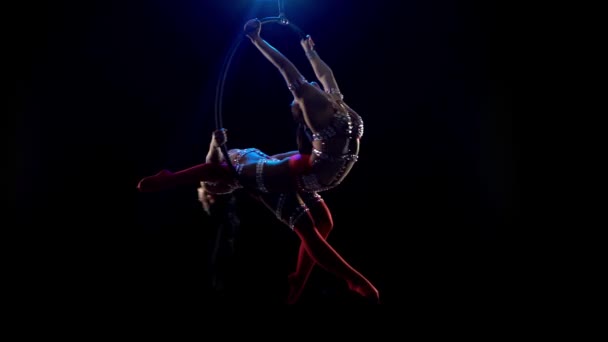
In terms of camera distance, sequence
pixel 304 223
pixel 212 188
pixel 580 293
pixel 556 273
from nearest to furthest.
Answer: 1. pixel 304 223
2. pixel 212 188
3. pixel 580 293
4. pixel 556 273

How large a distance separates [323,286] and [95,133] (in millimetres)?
2195

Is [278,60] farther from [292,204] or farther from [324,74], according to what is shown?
[292,204]

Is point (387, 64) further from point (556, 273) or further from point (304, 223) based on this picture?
point (556, 273)

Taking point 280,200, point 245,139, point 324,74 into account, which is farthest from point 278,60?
point 245,139

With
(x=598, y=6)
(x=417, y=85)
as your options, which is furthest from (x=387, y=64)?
(x=598, y=6)

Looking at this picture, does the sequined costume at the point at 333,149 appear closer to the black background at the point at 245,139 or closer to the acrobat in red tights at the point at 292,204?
the acrobat in red tights at the point at 292,204

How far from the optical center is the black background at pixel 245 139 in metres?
3.48

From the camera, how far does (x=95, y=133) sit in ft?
11.7

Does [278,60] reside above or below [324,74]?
above

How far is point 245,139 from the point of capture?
12.7 feet

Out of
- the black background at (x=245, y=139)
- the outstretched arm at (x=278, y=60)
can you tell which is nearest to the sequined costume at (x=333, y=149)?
the outstretched arm at (x=278, y=60)

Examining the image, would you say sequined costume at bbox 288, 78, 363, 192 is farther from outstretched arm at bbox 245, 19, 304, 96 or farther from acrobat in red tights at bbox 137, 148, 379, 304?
acrobat in red tights at bbox 137, 148, 379, 304

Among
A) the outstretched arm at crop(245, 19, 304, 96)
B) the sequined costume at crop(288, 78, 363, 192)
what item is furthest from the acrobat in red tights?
the outstretched arm at crop(245, 19, 304, 96)

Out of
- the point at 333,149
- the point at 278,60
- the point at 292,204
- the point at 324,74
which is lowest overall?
the point at 292,204
